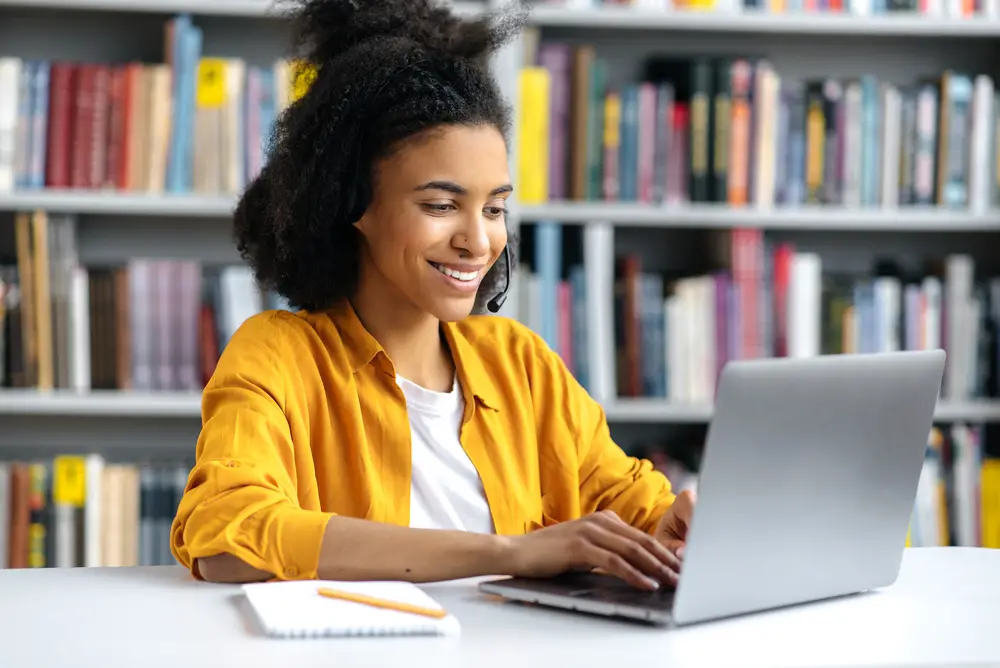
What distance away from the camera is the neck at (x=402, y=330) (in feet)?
4.97

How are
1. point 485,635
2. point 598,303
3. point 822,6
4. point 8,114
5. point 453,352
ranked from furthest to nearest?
point 822,6
point 598,303
point 8,114
point 453,352
point 485,635

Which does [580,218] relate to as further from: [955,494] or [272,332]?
[272,332]

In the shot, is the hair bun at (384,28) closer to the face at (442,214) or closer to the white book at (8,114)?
the face at (442,214)

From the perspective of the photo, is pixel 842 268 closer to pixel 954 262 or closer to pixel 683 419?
pixel 954 262

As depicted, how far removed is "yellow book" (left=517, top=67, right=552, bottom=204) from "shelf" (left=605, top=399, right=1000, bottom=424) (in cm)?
46

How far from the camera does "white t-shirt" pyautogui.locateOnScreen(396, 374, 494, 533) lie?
1455 millimetres

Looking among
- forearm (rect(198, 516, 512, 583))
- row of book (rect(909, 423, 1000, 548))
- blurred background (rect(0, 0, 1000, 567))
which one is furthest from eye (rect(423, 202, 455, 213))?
row of book (rect(909, 423, 1000, 548))

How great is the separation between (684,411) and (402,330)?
3.93 ft

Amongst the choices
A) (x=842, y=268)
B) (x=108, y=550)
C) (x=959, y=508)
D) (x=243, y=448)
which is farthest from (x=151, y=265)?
(x=959, y=508)

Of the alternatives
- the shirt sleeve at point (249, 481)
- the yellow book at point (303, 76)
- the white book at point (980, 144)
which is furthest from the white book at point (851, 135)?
the shirt sleeve at point (249, 481)

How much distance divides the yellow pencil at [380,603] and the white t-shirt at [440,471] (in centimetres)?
44

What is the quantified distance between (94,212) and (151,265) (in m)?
0.28

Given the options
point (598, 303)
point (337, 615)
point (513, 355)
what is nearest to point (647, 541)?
point (337, 615)

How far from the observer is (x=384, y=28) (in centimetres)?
155
